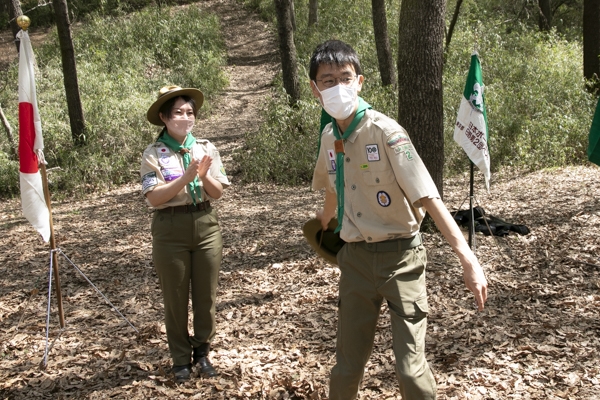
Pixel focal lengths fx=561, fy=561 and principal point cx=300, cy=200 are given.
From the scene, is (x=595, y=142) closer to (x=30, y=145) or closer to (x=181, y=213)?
(x=181, y=213)

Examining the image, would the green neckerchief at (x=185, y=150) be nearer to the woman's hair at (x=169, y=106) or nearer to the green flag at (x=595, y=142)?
the woman's hair at (x=169, y=106)

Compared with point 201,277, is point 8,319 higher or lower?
lower

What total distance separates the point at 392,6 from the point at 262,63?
5.63 meters

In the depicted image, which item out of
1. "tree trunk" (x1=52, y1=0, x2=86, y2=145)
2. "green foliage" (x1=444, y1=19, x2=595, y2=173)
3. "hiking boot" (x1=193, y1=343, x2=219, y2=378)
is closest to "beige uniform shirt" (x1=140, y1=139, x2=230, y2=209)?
"hiking boot" (x1=193, y1=343, x2=219, y2=378)

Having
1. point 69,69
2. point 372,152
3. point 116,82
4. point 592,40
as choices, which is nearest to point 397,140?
point 372,152

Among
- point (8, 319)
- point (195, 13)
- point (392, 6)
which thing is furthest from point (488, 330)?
point (195, 13)

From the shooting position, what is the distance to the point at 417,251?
2.64m

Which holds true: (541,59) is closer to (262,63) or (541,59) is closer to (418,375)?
(262,63)

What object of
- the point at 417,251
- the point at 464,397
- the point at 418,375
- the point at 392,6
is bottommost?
the point at 464,397

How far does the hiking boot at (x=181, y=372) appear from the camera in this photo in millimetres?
3864

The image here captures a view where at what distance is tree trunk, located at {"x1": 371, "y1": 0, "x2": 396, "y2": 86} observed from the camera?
13.5 meters

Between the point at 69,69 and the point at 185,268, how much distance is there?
9967 mm

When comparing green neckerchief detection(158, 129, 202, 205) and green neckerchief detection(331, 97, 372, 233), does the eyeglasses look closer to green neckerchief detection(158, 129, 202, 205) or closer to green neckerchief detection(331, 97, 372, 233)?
green neckerchief detection(331, 97, 372, 233)

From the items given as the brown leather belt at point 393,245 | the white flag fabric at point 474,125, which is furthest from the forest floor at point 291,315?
the brown leather belt at point 393,245
